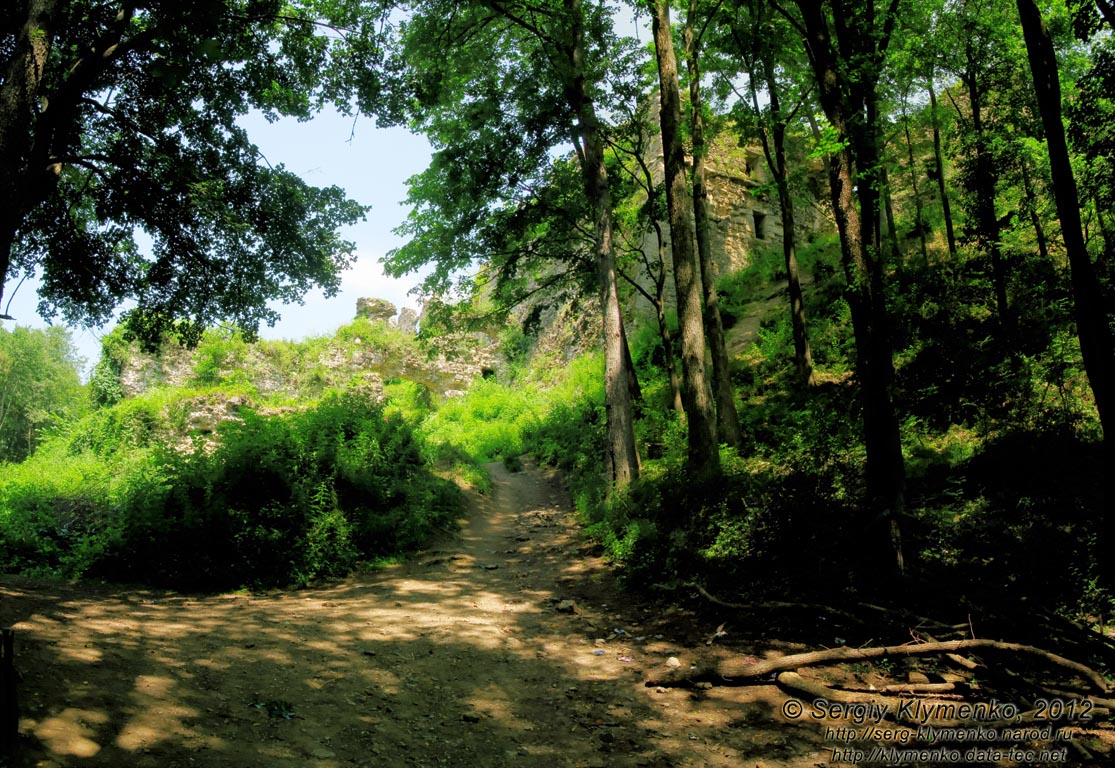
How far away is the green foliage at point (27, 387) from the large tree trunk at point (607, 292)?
47704mm

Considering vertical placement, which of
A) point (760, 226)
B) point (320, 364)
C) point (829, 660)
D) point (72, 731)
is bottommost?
point (829, 660)

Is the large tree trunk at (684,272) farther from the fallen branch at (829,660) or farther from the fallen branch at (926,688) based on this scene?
the fallen branch at (926,688)

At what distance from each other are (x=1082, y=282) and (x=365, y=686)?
6905mm

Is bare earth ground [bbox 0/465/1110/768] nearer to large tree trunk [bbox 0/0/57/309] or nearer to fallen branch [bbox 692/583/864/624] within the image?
fallen branch [bbox 692/583/864/624]

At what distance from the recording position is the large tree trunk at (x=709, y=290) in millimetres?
12070

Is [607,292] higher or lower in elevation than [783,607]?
higher

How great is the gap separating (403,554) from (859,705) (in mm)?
7424

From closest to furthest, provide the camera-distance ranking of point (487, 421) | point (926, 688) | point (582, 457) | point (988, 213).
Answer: point (926, 688), point (988, 213), point (582, 457), point (487, 421)

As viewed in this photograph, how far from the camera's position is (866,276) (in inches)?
234

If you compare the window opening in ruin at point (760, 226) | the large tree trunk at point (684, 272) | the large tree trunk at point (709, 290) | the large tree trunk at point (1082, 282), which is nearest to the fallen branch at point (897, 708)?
the large tree trunk at point (1082, 282)

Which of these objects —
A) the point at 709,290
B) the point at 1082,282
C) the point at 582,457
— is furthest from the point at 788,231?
the point at 1082,282

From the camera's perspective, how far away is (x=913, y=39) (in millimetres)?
11930

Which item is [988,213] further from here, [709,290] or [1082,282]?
[1082,282]

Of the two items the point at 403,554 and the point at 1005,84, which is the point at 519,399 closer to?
the point at 403,554
